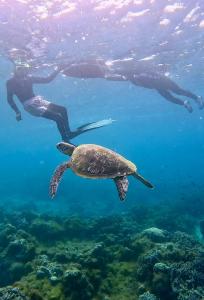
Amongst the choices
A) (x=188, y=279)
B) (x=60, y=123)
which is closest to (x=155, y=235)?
(x=188, y=279)

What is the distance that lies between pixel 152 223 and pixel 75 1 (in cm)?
1433

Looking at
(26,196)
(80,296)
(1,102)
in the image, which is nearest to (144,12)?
(80,296)

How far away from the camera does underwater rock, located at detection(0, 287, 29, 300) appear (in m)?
7.05

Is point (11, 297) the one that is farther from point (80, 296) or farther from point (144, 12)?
point (144, 12)

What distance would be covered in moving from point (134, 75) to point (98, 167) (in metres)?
17.6

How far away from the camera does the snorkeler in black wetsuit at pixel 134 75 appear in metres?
20.7

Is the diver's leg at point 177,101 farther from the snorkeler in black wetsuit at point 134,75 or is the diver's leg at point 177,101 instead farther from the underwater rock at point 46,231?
the underwater rock at point 46,231

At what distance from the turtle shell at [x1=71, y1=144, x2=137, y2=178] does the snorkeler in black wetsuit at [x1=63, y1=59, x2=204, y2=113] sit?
13896mm

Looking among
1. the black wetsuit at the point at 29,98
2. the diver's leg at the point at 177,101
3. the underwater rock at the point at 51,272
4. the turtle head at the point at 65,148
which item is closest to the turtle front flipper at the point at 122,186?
the turtle head at the point at 65,148

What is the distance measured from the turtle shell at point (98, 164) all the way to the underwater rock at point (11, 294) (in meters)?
3.36

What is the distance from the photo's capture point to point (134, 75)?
23.0 m

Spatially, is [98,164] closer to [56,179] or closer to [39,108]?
[56,179]

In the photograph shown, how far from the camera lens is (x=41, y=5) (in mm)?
15344

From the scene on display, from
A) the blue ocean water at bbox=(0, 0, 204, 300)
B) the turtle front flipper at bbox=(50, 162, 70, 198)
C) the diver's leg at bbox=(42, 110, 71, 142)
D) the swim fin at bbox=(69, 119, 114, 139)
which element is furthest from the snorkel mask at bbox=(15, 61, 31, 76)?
the turtle front flipper at bbox=(50, 162, 70, 198)
